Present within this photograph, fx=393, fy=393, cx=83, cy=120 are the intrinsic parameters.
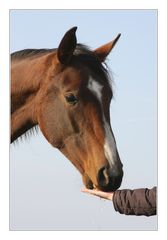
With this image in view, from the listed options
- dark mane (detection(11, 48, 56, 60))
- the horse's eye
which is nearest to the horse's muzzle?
the horse's eye

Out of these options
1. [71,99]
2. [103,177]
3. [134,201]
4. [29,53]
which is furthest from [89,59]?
[134,201]

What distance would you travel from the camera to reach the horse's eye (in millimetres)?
1817

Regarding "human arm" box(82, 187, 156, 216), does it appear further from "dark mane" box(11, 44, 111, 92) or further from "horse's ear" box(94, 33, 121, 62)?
"horse's ear" box(94, 33, 121, 62)

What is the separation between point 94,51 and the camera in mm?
1988

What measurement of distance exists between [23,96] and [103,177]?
61cm

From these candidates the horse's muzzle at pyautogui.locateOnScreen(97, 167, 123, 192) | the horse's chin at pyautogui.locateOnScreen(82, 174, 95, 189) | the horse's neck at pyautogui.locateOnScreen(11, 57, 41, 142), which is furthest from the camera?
the horse's neck at pyautogui.locateOnScreen(11, 57, 41, 142)

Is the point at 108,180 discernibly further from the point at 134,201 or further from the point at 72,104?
the point at 72,104

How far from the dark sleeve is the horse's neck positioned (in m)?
0.59

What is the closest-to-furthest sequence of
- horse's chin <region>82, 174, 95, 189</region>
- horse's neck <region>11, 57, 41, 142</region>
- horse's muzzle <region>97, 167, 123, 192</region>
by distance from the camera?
horse's muzzle <region>97, 167, 123, 192</region>, horse's chin <region>82, 174, 95, 189</region>, horse's neck <region>11, 57, 41, 142</region>

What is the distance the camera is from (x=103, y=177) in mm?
1707
